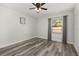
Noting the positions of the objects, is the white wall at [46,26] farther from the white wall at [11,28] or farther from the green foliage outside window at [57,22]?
the white wall at [11,28]

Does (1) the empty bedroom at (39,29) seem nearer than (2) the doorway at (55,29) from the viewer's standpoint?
Yes

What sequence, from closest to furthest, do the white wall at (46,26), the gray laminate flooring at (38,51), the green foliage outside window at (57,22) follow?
1. the gray laminate flooring at (38,51)
2. the white wall at (46,26)
3. the green foliage outside window at (57,22)

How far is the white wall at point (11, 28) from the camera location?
4.02 metres

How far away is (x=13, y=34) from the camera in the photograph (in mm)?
4719

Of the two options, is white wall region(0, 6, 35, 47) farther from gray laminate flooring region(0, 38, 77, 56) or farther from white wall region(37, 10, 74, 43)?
white wall region(37, 10, 74, 43)

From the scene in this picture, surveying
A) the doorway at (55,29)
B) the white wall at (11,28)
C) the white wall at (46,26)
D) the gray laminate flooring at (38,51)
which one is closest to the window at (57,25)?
the doorway at (55,29)

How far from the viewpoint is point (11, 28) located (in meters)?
4.55

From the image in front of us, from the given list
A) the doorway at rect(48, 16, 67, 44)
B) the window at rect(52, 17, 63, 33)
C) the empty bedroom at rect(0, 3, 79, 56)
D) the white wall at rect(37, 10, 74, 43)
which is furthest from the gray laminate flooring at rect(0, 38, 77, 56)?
the window at rect(52, 17, 63, 33)

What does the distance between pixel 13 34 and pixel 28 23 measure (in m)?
1.86

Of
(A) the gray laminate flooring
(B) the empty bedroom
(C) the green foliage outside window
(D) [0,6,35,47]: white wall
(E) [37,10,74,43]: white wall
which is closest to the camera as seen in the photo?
(A) the gray laminate flooring

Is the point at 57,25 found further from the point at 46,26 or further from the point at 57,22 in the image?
the point at 46,26

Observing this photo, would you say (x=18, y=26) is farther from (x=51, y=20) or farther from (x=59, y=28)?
(x=59, y=28)

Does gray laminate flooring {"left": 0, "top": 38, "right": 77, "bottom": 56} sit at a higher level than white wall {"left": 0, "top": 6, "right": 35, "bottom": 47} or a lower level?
lower

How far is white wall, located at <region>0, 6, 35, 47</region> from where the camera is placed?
4016 millimetres
